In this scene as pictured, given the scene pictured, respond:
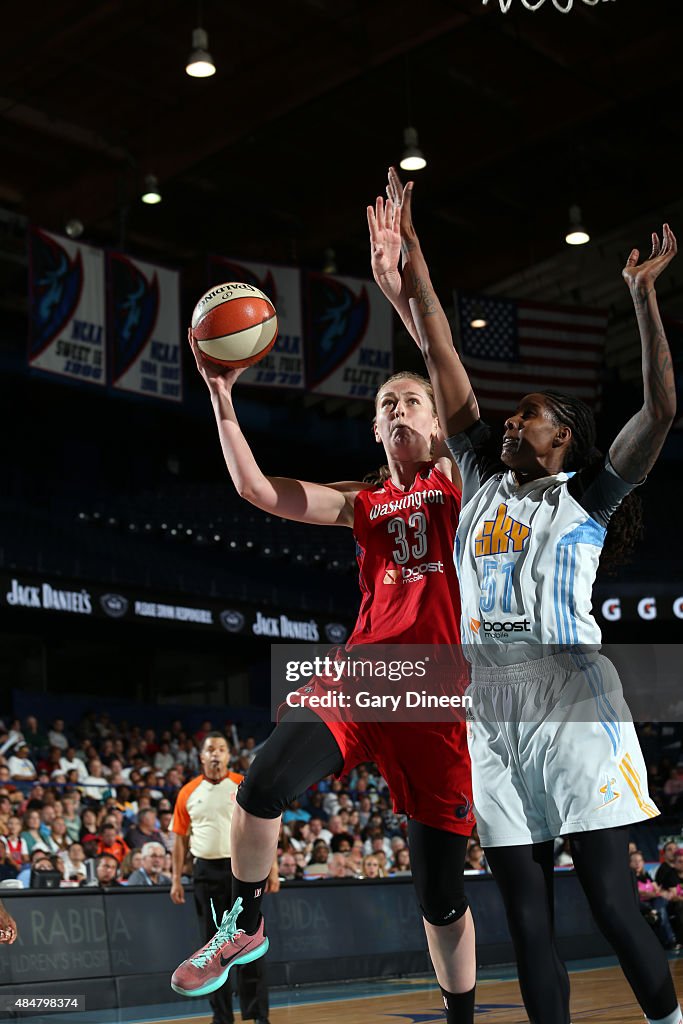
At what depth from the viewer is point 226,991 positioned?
7020mm

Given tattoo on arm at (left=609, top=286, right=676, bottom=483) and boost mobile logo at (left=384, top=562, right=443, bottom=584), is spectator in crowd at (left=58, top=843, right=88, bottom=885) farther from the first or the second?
tattoo on arm at (left=609, top=286, right=676, bottom=483)

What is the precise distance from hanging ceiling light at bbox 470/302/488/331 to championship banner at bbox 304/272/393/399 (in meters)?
1.47

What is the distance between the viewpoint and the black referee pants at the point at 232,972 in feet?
22.9

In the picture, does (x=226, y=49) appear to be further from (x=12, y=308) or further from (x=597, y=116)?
(x=12, y=308)

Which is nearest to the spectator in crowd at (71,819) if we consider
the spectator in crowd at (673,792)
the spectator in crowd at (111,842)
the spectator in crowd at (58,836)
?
the spectator in crowd at (58,836)

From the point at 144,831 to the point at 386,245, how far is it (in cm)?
962

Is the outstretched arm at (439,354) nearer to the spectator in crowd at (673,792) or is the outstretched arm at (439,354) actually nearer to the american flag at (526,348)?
the american flag at (526,348)

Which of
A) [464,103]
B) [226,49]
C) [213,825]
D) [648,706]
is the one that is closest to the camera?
[213,825]

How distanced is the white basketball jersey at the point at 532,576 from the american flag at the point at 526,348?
51.7 ft

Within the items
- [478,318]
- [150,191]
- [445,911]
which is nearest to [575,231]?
[478,318]

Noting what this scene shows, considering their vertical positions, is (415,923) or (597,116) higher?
(597,116)

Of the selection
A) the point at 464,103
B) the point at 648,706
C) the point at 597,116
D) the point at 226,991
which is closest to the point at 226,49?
the point at 464,103

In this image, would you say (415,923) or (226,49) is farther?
(226,49)

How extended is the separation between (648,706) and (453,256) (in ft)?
38.1
